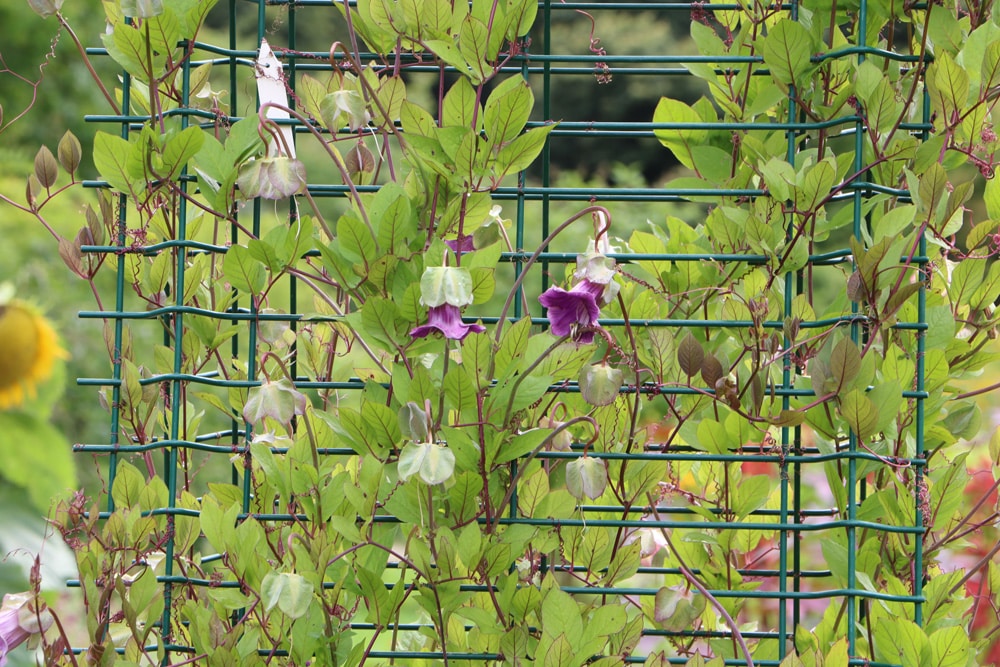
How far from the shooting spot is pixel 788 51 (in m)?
0.86

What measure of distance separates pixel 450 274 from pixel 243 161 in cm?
24

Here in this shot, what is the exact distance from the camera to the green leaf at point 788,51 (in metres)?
0.85

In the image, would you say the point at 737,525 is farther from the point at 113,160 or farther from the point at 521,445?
the point at 113,160

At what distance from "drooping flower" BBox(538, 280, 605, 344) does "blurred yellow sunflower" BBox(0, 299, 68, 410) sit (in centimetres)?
227

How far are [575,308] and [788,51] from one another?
307mm

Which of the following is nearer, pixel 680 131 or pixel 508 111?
pixel 508 111

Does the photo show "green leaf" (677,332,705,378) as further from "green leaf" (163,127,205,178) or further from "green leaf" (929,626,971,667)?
"green leaf" (163,127,205,178)

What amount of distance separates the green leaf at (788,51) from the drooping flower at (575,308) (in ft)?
0.89

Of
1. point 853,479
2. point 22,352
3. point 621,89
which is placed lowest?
point 853,479

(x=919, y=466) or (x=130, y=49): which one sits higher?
(x=130, y=49)

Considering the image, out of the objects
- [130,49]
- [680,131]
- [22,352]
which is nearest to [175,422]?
[130,49]

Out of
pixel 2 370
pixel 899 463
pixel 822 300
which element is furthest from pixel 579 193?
pixel 822 300

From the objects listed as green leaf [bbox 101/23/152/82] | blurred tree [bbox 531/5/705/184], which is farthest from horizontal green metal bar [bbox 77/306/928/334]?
blurred tree [bbox 531/5/705/184]

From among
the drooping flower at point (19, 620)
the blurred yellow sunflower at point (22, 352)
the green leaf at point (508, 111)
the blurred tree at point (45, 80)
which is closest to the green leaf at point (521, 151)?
the green leaf at point (508, 111)
